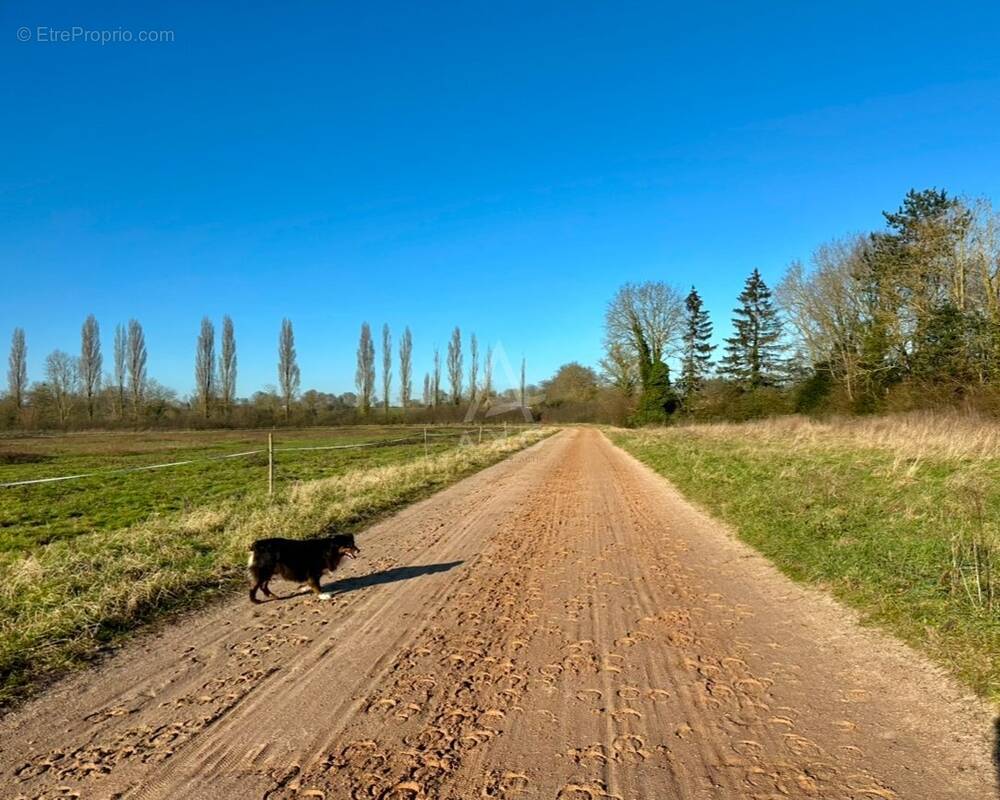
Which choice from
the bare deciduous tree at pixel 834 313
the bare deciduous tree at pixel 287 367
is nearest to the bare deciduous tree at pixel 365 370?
the bare deciduous tree at pixel 287 367

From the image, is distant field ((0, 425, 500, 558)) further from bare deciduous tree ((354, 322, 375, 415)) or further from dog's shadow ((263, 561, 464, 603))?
bare deciduous tree ((354, 322, 375, 415))

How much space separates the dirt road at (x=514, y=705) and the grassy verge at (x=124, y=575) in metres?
0.50

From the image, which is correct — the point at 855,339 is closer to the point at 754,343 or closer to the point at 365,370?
the point at 754,343

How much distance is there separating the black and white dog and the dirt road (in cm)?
31

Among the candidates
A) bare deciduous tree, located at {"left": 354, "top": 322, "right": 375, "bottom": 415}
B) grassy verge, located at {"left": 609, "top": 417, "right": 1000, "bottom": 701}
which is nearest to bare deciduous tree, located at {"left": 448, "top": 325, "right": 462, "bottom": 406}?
bare deciduous tree, located at {"left": 354, "top": 322, "right": 375, "bottom": 415}

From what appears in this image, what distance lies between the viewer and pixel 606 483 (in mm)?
15828

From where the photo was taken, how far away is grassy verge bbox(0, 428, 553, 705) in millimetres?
4398

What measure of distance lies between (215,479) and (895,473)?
66.2 ft

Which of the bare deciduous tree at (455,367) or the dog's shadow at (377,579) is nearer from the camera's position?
the dog's shadow at (377,579)

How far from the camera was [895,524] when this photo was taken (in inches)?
299

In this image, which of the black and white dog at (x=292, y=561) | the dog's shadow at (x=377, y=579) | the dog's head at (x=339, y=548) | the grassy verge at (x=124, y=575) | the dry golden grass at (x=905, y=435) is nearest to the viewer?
the grassy verge at (x=124, y=575)

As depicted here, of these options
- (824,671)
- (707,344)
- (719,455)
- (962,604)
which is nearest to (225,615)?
(824,671)

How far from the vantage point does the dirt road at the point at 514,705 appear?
8.96 ft

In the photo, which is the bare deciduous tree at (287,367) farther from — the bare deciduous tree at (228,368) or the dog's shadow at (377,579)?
the dog's shadow at (377,579)
